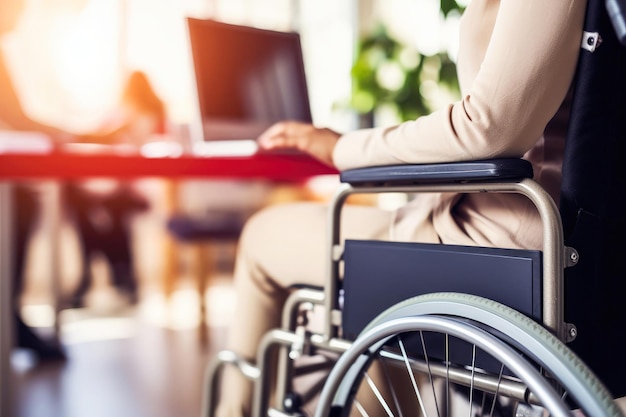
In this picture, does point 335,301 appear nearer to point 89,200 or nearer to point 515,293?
point 515,293

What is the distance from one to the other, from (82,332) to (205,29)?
1845mm

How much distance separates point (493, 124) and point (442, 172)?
0.08 metres

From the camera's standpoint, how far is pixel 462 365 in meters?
0.84

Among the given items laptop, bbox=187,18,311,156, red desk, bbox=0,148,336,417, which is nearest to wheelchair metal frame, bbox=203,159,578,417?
red desk, bbox=0,148,336,417

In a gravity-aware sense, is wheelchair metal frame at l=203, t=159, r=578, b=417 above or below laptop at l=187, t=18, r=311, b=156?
below

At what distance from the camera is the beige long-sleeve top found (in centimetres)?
73

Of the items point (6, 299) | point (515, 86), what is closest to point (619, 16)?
point (515, 86)

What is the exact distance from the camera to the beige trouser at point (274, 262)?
42.6 inches

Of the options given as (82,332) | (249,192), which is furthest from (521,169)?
(249,192)

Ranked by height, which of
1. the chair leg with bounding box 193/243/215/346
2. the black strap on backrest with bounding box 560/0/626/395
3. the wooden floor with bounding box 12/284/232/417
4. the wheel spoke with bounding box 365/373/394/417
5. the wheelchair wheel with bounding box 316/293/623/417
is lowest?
the wooden floor with bounding box 12/284/232/417

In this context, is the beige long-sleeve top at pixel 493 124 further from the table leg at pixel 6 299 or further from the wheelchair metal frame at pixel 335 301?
the table leg at pixel 6 299

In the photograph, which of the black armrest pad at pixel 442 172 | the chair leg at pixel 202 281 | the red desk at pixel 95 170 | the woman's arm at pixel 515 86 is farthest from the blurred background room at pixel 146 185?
the woman's arm at pixel 515 86

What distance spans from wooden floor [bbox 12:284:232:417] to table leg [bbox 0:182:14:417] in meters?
0.45

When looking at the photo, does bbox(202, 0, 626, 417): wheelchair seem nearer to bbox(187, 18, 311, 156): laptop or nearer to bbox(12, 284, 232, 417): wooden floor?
bbox(187, 18, 311, 156): laptop
